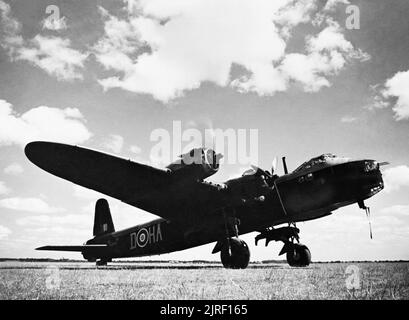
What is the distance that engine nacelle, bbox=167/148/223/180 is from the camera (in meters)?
9.92

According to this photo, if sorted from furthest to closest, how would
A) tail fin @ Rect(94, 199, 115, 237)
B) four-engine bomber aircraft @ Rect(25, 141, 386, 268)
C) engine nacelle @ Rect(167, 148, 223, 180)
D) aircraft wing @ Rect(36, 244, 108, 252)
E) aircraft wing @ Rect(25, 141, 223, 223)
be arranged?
tail fin @ Rect(94, 199, 115, 237), aircraft wing @ Rect(36, 244, 108, 252), engine nacelle @ Rect(167, 148, 223, 180), four-engine bomber aircraft @ Rect(25, 141, 386, 268), aircraft wing @ Rect(25, 141, 223, 223)

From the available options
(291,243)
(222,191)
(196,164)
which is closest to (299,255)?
(291,243)

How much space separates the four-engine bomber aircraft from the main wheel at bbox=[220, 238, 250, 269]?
0.03 m

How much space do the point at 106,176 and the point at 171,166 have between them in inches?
80.5

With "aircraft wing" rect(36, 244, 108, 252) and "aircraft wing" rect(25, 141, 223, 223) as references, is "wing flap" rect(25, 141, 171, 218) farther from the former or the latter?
"aircraft wing" rect(36, 244, 108, 252)

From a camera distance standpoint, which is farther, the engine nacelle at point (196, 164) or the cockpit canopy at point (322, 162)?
the cockpit canopy at point (322, 162)

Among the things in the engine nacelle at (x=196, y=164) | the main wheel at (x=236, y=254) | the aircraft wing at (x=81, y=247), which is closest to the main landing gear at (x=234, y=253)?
the main wheel at (x=236, y=254)

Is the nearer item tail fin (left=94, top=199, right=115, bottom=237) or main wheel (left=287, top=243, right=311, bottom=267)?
main wheel (left=287, top=243, right=311, bottom=267)

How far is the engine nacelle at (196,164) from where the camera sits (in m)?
9.92

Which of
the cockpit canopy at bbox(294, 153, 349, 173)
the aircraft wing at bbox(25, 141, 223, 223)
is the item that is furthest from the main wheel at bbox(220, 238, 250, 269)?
the cockpit canopy at bbox(294, 153, 349, 173)

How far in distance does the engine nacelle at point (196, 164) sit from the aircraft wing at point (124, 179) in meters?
0.39

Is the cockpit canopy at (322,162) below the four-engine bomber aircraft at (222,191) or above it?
above

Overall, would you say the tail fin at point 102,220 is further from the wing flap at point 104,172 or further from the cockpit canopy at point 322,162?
the cockpit canopy at point 322,162
